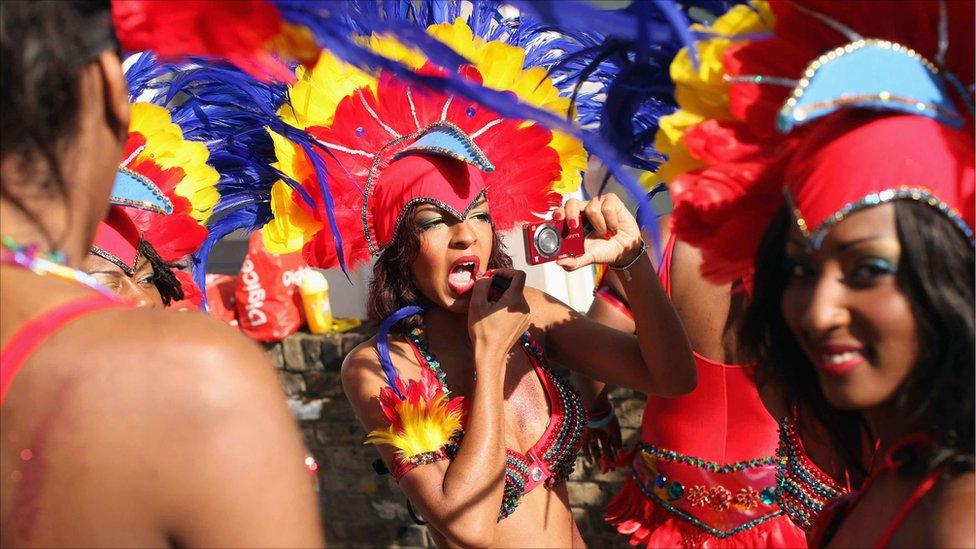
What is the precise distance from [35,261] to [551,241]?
59.6 inches

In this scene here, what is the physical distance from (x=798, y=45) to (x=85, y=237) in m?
1.11

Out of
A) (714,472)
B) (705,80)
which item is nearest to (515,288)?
(714,472)

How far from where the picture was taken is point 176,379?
1.19 meters

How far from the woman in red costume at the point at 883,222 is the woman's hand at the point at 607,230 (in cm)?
98

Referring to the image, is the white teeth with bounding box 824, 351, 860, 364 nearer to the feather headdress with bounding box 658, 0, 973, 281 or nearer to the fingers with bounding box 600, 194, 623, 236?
the feather headdress with bounding box 658, 0, 973, 281

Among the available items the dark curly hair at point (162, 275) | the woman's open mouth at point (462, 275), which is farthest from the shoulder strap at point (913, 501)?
the dark curly hair at point (162, 275)

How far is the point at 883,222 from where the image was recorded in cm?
148

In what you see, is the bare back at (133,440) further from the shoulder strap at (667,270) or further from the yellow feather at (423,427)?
the shoulder strap at (667,270)

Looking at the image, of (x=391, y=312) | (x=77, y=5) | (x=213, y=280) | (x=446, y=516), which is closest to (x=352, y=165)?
(x=391, y=312)

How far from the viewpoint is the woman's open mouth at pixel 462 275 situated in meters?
2.85

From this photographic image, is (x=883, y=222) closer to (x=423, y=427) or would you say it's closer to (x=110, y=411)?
(x=110, y=411)

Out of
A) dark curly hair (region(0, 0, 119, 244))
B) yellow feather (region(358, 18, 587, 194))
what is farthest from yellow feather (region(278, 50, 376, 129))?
dark curly hair (region(0, 0, 119, 244))

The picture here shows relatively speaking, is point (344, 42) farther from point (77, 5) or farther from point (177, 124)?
point (177, 124)

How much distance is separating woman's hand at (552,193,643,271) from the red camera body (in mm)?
39
